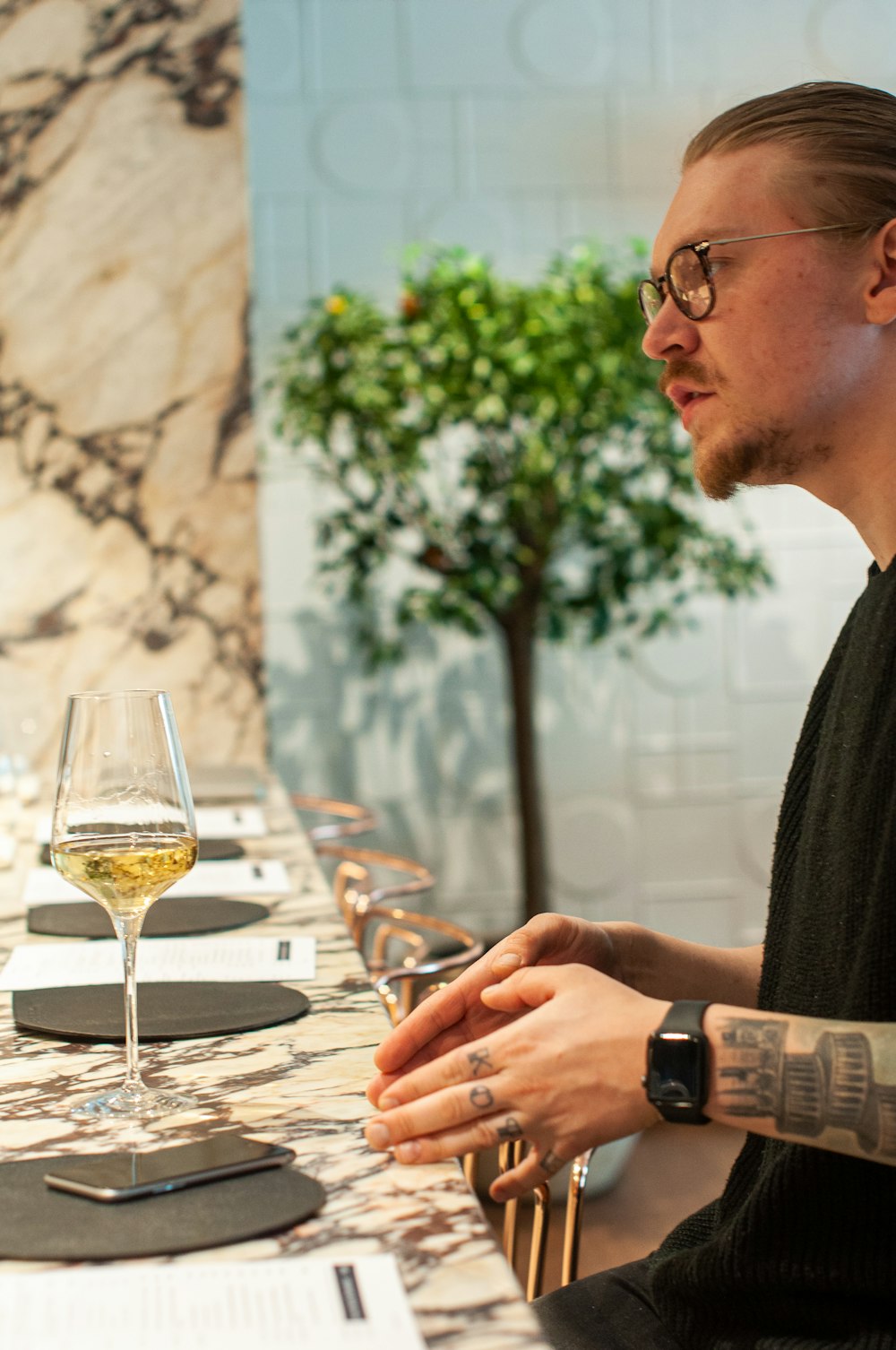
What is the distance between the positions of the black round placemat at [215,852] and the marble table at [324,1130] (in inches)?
28.2

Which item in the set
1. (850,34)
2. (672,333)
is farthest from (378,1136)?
(850,34)

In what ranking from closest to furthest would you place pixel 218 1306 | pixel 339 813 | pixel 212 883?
pixel 218 1306 < pixel 212 883 < pixel 339 813

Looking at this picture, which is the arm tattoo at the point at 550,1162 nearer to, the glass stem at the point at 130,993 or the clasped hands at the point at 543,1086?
the clasped hands at the point at 543,1086

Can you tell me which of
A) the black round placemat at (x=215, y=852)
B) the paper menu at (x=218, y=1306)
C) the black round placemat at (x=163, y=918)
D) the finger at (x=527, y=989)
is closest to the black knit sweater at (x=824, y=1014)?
the finger at (x=527, y=989)

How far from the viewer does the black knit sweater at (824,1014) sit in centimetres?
115

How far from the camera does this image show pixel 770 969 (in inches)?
55.3

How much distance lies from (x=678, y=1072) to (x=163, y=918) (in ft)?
3.13

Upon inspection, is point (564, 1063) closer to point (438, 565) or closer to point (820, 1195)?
point (820, 1195)

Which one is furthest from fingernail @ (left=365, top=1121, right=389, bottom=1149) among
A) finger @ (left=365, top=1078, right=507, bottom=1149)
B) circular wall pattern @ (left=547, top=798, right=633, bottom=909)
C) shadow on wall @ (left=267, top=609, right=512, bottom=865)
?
circular wall pattern @ (left=547, top=798, right=633, bottom=909)

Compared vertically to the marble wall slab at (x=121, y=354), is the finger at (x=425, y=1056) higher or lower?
lower

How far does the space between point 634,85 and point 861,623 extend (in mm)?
3822

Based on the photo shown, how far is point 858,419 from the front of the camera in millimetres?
1456

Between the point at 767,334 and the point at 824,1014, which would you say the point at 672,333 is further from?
the point at 824,1014

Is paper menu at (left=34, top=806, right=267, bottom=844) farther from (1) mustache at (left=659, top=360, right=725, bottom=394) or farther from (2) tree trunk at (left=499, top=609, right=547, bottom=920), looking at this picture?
(2) tree trunk at (left=499, top=609, right=547, bottom=920)
